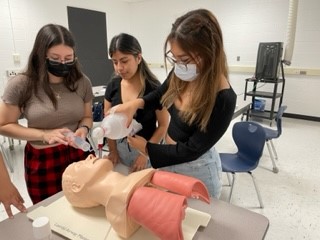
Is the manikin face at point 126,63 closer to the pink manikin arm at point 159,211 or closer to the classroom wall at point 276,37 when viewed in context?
the pink manikin arm at point 159,211

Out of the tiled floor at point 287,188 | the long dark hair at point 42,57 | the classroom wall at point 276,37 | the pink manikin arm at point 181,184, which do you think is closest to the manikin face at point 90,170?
the pink manikin arm at point 181,184

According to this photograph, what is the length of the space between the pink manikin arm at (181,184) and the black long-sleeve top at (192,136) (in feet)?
0.74

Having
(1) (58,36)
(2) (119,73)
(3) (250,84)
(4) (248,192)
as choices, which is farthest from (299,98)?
(1) (58,36)

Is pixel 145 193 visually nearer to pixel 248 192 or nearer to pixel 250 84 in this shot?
pixel 248 192

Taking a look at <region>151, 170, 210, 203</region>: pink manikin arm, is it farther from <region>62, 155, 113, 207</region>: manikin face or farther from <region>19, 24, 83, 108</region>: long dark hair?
<region>19, 24, 83, 108</region>: long dark hair

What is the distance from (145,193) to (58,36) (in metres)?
0.87

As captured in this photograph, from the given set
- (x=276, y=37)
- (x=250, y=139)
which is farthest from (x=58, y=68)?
(x=276, y=37)

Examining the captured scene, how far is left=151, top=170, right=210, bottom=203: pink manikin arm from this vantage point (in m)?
0.66

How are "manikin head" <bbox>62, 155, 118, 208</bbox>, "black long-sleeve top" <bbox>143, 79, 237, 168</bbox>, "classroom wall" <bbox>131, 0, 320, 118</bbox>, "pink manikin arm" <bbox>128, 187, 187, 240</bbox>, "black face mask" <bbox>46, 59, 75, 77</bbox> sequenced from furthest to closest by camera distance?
"classroom wall" <bbox>131, 0, 320, 118</bbox> < "black face mask" <bbox>46, 59, 75, 77</bbox> < "black long-sleeve top" <bbox>143, 79, 237, 168</bbox> < "manikin head" <bbox>62, 155, 118, 208</bbox> < "pink manikin arm" <bbox>128, 187, 187, 240</bbox>

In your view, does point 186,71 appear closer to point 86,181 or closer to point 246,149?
point 86,181

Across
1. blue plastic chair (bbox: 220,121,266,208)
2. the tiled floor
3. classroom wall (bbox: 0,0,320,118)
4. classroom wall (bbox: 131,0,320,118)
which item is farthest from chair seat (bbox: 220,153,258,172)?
classroom wall (bbox: 0,0,320,118)

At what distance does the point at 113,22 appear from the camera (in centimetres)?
595

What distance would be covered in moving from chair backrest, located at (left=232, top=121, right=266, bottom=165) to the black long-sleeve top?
101cm

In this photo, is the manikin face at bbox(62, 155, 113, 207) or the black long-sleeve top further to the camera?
the black long-sleeve top
